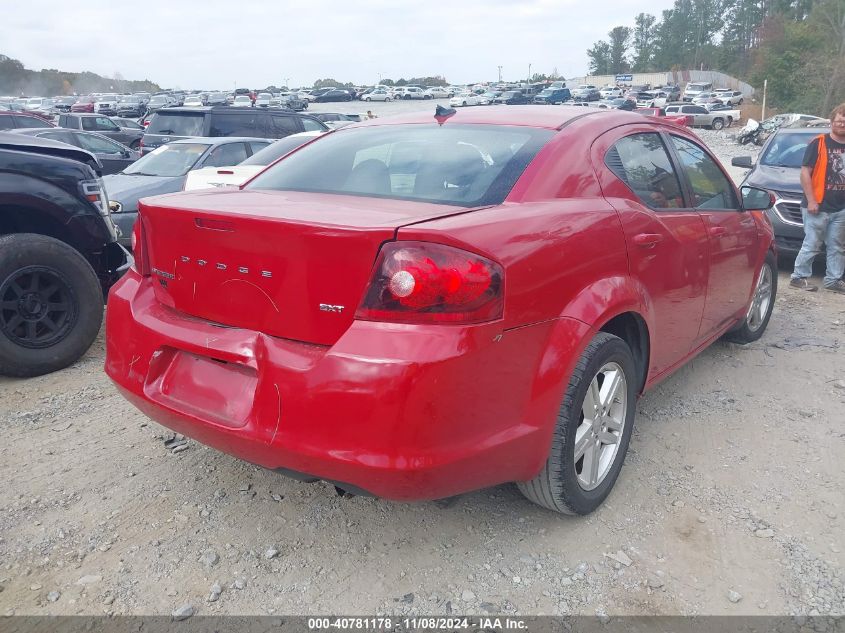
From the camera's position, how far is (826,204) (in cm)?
618

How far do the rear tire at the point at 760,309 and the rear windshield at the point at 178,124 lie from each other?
9910 millimetres

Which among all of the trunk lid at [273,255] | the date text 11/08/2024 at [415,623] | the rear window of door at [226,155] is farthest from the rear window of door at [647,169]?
the rear window of door at [226,155]

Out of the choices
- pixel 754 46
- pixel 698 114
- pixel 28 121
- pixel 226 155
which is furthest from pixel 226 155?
pixel 754 46

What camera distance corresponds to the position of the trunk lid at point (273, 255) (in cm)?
211

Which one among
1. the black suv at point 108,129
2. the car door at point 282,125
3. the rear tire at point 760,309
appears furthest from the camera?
the black suv at point 108,129

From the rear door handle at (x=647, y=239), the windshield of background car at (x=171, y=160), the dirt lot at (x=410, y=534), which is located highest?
the rear door handle at (x=647, y=239)

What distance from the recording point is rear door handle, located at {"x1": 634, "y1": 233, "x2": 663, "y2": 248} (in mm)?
2877

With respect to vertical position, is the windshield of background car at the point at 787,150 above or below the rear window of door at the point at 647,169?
below

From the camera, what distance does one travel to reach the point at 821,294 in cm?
636

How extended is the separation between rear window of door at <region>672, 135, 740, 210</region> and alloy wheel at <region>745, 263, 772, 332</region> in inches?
38.0

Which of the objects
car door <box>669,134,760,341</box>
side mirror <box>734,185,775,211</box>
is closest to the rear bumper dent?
car door <box>669,134,760,341</box>

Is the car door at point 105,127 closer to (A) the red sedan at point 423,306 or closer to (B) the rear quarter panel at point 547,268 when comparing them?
(A) the red sedan at point 423,306

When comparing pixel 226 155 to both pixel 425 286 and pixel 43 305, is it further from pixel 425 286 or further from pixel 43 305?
pixel 425 286

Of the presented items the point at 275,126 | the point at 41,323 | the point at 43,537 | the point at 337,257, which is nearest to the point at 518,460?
the point at 337,257
